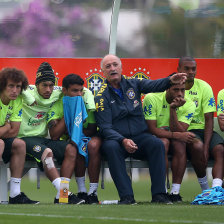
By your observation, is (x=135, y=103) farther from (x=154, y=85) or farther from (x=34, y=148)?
(x=34, y=148)

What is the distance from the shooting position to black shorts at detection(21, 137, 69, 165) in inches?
294

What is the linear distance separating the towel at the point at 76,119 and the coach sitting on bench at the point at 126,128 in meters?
0.16

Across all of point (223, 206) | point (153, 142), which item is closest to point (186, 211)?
point (223, 206)

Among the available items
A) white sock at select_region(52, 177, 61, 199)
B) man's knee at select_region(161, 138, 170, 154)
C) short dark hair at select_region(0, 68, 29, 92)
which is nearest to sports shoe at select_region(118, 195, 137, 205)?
white sock at select_region(52, 177, 61, 199)

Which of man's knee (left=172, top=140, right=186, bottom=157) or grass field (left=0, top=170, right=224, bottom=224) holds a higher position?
man's knee (left=172, top=140, right=186, bottom=157)

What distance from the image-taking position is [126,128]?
7.58 m

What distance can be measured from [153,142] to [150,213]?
1.61 m

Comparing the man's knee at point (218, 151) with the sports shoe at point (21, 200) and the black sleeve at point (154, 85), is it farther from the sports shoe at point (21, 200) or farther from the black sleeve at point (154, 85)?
the sports shoe at point (21, 200)

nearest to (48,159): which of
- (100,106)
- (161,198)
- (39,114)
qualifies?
(39,114)

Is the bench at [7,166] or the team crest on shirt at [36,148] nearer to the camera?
the team crest on shirt at [36,148]

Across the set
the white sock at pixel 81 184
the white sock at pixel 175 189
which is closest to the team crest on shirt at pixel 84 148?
the white sock at pixel 81 184

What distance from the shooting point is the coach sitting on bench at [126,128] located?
7164mm

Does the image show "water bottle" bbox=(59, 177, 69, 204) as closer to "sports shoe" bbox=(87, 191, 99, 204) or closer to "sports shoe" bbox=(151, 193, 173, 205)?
"sports shoe" bbox=(87, 191, 99, 204)

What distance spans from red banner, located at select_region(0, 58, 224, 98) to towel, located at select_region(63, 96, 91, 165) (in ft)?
4.92
